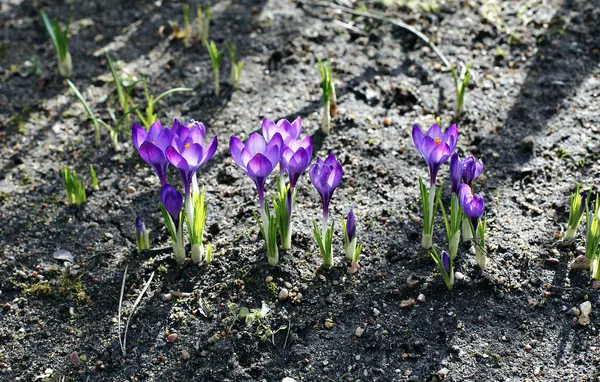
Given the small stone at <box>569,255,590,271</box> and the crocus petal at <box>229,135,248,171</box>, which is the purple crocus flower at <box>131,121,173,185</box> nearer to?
the crocus petal at <box>229,135,248,171</box>

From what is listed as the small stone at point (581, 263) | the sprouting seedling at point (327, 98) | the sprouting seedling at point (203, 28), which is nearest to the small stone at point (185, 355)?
the sprouting seedling at point (327, 98)

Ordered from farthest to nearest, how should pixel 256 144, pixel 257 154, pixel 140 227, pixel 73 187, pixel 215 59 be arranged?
pixel 215 59 → pixel 73 187 → pixel 140 227 → pixel 256 144 → pixel 257 154

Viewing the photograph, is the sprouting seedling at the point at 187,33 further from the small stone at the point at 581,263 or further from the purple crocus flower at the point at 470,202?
the small stone at the point at 581,263

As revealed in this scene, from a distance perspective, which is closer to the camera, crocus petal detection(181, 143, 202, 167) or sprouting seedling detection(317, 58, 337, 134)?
crocus petal detection(181, 143, 202, 167)

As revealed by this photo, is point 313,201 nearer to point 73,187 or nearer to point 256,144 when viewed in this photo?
point 256,144

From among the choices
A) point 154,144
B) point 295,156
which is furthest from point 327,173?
point 154,144

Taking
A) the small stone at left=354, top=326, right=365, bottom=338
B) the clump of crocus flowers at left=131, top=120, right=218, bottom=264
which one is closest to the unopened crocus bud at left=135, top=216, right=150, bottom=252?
the clump of crocus flowers at left=131, top=120, right=218, bottom=264
